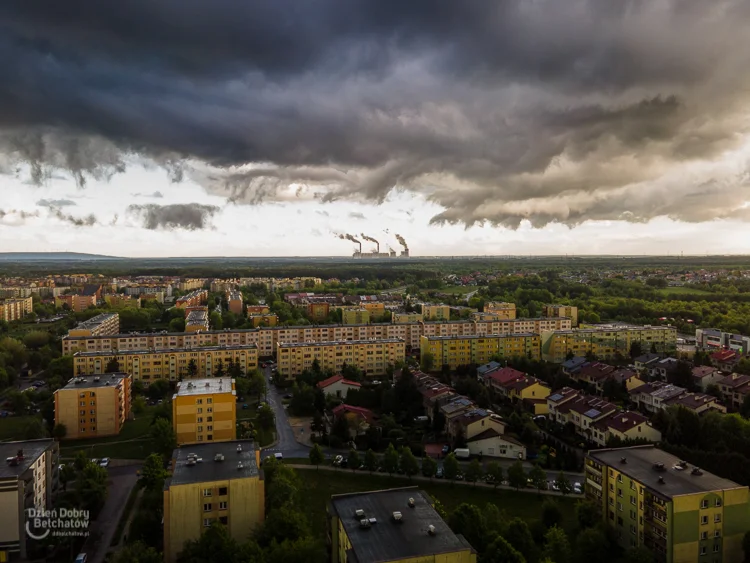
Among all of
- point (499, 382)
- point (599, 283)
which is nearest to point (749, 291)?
point (599, 283)

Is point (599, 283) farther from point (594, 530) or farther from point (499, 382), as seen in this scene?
point (594, 530)

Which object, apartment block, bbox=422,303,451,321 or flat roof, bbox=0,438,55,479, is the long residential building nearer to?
apartment block, bbox=422,303,451,321

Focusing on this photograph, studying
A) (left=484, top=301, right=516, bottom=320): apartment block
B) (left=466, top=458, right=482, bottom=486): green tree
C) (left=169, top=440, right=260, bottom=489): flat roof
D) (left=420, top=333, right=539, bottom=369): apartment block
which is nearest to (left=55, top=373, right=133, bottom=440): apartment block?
(left=169, top=440, right=260, bottom=489): flat roof

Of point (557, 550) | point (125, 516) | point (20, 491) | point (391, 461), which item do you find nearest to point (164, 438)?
point (125, 516)

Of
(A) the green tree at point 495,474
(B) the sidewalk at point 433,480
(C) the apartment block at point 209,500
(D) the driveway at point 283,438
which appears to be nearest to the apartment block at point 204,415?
(D) the driveway at point 283,438

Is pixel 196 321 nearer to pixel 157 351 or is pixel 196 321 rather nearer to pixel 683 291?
pixel 157 351
